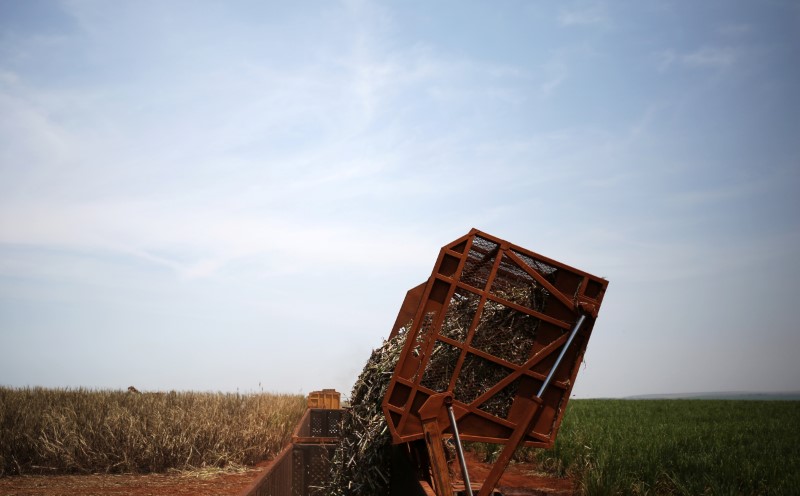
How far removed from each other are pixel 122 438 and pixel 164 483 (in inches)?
82.9

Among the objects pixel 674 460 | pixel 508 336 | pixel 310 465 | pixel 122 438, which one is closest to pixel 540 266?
pixel 508 336

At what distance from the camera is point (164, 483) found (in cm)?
1265

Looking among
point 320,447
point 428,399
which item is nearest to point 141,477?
point 320,447

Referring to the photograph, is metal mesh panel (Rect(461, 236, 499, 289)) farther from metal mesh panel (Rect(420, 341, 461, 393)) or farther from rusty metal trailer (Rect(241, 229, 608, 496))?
metal mesh panel (Rect(420, 341, 461, 393))

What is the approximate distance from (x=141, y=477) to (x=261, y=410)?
418 centimetres

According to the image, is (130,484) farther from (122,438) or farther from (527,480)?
(527,480)

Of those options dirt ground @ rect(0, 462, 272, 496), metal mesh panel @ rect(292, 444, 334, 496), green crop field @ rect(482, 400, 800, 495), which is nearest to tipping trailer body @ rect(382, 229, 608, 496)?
metal mesh panel @ rect(292, 444, 334, 496)

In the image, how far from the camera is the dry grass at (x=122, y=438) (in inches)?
552

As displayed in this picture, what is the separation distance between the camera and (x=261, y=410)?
56.3ft

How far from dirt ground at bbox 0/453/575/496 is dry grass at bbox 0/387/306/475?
0.49 metres

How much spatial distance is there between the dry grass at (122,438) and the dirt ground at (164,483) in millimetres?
491

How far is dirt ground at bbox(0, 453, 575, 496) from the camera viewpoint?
37.8 ft

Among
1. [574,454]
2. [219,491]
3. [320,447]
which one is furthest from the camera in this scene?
[574,454]

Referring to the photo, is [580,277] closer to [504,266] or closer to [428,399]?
[504,266]
